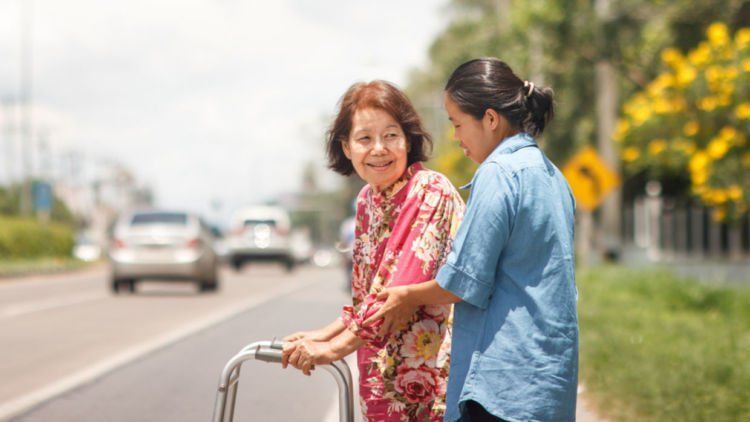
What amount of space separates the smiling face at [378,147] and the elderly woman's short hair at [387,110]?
0.06 ft

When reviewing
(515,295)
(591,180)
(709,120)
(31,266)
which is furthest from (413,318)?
(31,266)

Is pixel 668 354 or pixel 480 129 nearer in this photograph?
pixel 480 129

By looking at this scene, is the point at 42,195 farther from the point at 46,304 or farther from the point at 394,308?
the point at 394,308

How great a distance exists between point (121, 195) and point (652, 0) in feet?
286

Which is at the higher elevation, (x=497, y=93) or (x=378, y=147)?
(x=497, y=93)

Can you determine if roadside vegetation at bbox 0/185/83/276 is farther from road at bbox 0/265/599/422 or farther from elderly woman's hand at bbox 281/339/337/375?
elderly woman's hand at bbox 281/339/337/375

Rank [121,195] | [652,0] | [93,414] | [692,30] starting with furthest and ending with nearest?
[121,195], [692,30], [652,0], [93,414]

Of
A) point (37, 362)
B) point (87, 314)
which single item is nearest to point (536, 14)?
point (87, 314)

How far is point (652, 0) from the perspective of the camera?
19.1 metres

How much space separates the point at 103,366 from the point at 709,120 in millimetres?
8852

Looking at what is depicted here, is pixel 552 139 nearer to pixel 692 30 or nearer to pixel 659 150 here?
pixel 692 30

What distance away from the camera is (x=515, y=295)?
9.10 ft

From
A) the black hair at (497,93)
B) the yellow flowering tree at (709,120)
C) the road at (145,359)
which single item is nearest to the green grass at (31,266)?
the road at (145,359)

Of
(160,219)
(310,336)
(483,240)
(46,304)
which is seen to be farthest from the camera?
(160,219)
